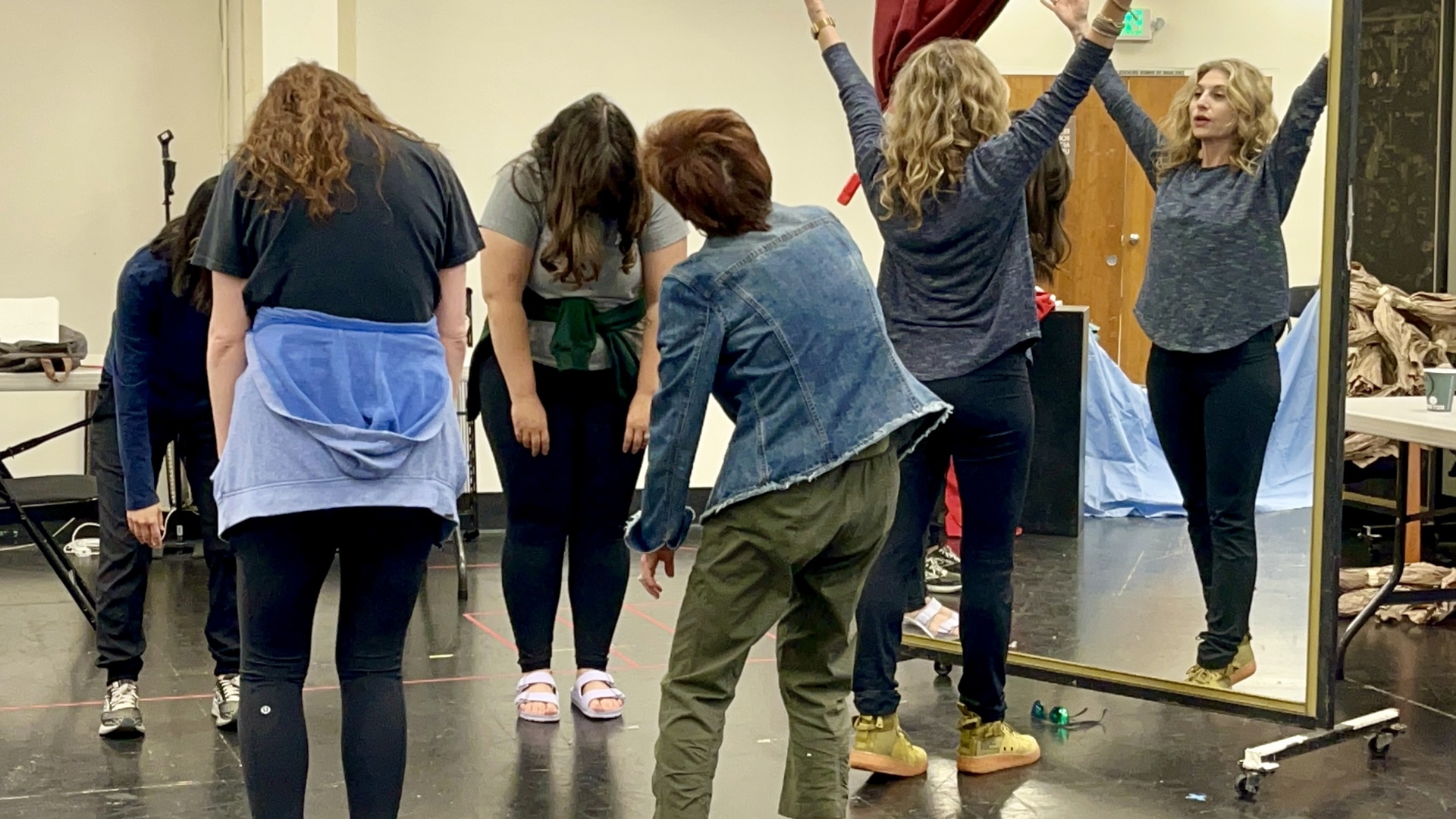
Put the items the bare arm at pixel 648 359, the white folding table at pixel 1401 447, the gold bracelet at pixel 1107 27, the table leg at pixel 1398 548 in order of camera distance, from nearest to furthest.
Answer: the gold bracelet at pixel 1107 27, the bare arm at pixel 648 359, the white folding table at pixel 1401 447, the table leg at pixel 1398 548

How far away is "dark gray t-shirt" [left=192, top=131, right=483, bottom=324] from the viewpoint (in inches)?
82.8

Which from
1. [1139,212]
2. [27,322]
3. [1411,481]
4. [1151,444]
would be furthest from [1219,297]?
[27,322]

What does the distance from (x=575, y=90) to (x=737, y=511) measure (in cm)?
449

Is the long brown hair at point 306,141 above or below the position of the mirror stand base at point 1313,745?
above

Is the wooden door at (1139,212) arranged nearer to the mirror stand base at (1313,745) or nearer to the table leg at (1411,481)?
the mirror stand base at (1313,745)

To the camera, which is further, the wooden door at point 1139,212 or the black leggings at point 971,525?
the wooden door at point 1139,212

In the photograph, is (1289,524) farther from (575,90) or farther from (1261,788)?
(575,90)

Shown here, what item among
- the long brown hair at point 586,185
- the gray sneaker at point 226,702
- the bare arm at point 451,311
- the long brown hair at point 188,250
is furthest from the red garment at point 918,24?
the gray sneaker at point 226,702

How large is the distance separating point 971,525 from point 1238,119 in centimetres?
97

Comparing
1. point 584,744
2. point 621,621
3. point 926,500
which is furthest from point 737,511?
point 621,621

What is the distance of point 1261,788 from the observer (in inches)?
122

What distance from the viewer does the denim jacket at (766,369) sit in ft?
7.43

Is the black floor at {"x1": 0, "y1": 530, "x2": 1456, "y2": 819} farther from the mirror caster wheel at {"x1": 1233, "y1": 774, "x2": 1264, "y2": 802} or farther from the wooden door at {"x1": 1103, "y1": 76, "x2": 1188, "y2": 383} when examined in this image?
the wooden door at {"x1": 1103, "y1": 76, "x2": 1188, "y2": 383}

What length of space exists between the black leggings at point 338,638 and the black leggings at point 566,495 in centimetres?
110
